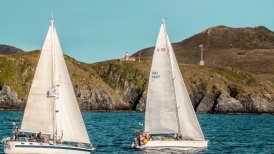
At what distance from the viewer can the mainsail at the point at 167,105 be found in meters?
57.4

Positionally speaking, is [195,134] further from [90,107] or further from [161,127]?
[90,107]

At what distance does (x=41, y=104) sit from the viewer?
4538cm

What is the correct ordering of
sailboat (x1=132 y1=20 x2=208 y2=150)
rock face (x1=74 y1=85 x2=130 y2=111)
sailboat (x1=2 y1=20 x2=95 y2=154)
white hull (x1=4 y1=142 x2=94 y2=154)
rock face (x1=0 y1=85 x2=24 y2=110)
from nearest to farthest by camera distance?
white hull (x1=4 y1=142 x2=94 y2=154), sailboat (x1=2 y1=20 x2=95 y2=154), sailboat (x1=132 y1=20 x2=208 y2=150), rock face (x1=0 y1=85 x2=24 y2=110), rock face (x1=74 y1=85 x2=130 y2=111)

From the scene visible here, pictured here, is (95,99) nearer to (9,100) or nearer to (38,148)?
(9,100)

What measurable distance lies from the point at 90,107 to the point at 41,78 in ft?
450

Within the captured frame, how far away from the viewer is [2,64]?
192m

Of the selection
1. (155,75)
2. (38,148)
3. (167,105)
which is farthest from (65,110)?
(167,105)

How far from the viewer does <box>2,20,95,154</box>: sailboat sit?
45.1m

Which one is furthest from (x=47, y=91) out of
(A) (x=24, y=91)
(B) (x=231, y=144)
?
(A) (x=24, y=91)

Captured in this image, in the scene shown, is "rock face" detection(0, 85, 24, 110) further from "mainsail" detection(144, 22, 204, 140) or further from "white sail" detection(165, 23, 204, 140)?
"white sail" detection(165, 23, 204, 140)

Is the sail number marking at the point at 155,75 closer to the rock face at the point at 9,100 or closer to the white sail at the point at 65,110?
the white sail at the point at 65,110

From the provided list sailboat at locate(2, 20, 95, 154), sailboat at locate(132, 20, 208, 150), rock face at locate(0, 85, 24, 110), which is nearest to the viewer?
sailboat at locate(2, 20, 95, 154)

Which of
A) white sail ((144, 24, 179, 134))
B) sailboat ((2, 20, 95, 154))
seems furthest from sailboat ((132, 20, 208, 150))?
sailboat ((2, 20, 95, 154))

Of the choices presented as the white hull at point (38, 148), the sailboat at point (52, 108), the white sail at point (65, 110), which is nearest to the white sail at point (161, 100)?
the sailboat at point (52, 108)
